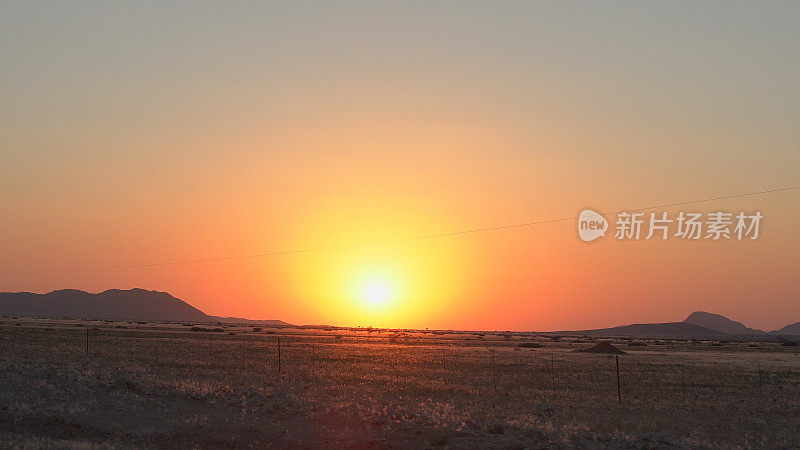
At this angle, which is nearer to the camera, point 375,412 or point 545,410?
point 375,412

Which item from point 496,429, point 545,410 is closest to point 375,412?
point 496,429

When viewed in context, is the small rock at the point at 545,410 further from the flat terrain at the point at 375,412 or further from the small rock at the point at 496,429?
the small rock at the point at 496,429

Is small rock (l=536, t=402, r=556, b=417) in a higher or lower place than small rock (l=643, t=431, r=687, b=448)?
lower

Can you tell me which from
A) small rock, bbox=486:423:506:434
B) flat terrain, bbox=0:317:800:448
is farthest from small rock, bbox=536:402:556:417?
small rock, bbox=486:423:506:434

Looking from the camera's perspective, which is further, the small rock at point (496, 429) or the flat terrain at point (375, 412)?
the small rock at point (496, 429)

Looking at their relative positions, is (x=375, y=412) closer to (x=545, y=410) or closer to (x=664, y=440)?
(x=545, y=410)

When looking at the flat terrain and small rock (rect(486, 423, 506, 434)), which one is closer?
the flat terrain

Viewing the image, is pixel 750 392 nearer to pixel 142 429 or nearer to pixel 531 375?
pixel 531 375

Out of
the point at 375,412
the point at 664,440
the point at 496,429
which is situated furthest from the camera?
the point at 375,412

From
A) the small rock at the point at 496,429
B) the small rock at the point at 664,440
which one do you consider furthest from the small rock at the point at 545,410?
the small rock at the point at 664,440

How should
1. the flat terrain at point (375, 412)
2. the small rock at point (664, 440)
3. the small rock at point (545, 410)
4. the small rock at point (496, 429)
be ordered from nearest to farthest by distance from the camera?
1. the small rock at point (664, 440)
2. the flat terrain at point (375, 412)
3. the small rock at point (496, 429)
4. the small rock at point (545, 410)

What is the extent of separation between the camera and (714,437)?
21.1 m

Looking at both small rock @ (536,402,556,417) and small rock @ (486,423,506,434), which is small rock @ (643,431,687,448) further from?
small rock @ (536,402,556,417)

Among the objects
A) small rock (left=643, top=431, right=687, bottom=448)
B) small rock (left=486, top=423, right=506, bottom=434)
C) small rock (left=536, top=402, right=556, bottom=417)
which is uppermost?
small rock (left=486, top=423, right=506, bottom=434)
